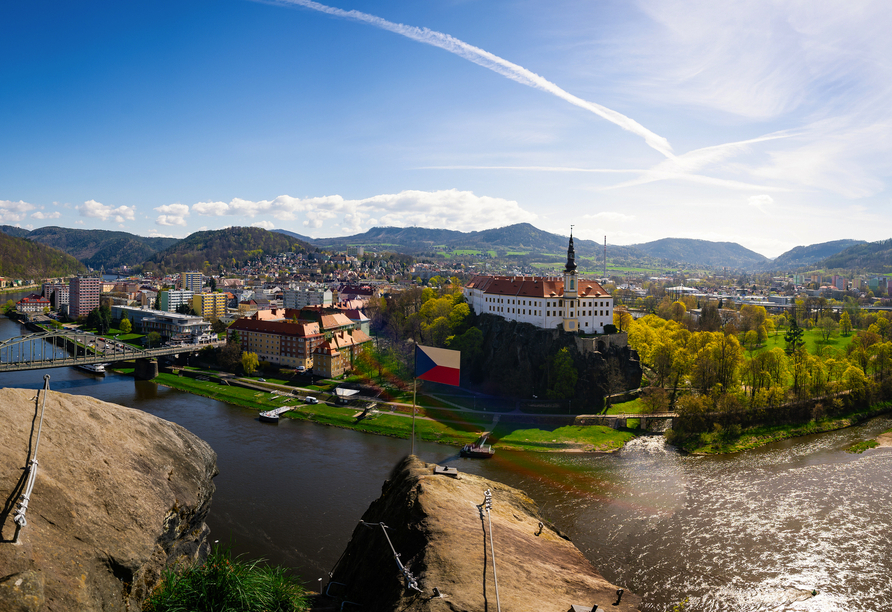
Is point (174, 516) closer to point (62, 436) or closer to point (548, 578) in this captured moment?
point (62, 436)

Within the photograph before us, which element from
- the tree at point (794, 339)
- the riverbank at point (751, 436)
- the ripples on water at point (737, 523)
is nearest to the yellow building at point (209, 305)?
the ripples on water at point (737, 523)

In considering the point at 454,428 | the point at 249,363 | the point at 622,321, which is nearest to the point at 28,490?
the point at 454,428

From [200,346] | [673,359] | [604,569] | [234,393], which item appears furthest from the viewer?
[200,346]

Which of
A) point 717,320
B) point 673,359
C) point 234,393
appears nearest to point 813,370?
point 673,359

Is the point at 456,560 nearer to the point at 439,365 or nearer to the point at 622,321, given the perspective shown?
the point at 439,365

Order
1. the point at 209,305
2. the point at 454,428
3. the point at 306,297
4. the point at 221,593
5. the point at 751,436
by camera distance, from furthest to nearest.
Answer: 1. the point at 306,297
2. the point at 209,305
3. the point at 454,428
4. the point at 751,436
5. the point at 221,593

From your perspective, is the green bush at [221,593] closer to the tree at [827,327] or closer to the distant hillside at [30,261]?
the tree at [827,327]
